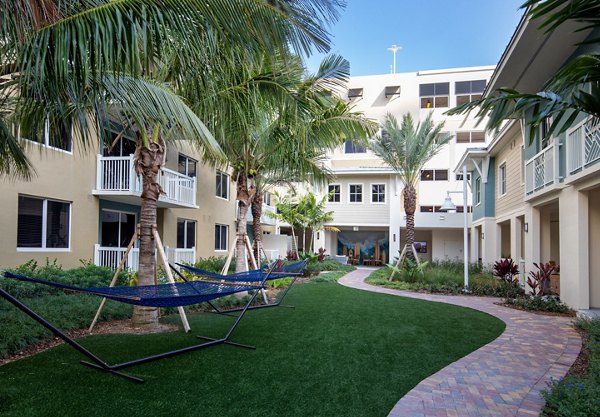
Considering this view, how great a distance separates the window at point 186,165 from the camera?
1878 centimetres

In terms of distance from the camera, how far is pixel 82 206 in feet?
42.8

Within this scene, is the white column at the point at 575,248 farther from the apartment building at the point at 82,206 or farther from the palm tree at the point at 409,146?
the apartment building at the point at 82,206

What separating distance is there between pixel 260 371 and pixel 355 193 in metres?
23.7

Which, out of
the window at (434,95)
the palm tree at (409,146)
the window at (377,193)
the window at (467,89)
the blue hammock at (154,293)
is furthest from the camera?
the window at (434,95)

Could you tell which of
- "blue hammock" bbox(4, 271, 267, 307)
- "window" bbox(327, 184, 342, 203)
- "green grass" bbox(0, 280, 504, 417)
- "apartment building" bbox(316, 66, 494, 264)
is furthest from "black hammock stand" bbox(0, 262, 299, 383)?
"window" bbox(327, 184, 342, 203)

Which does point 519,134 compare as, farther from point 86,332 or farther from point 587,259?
point 86,332

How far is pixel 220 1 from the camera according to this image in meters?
4.04

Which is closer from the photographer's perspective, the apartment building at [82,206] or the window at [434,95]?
the apartment building at [82,206]

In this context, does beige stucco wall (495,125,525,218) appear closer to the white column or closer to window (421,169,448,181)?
the white column

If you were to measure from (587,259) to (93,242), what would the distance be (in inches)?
524

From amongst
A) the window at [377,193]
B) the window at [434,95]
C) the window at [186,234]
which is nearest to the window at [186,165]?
the window at [186,234]

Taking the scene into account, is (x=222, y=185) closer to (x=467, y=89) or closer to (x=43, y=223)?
(x=43, y=223)

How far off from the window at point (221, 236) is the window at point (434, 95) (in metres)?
16.9

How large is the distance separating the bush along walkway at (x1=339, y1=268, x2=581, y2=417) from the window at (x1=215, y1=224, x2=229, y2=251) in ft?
53.2
